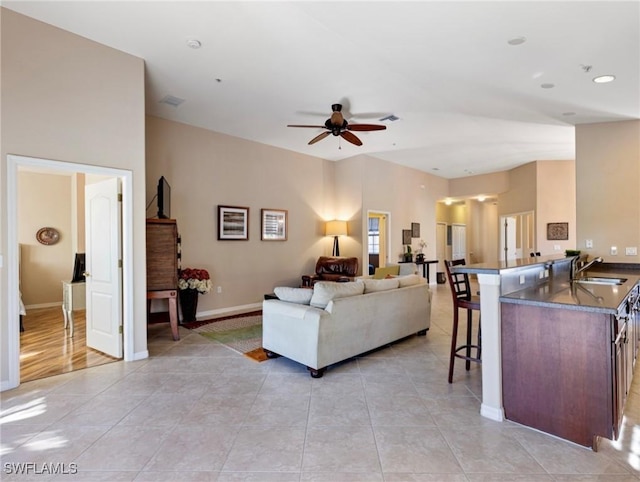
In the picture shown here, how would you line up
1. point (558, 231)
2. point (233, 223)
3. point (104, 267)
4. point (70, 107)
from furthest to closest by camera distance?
point (558, 231)
point (233, 223)
point (104, 267)
point (70, 107)

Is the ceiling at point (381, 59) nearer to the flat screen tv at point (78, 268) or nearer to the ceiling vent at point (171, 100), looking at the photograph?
the ceiling vent at point (171, 100)

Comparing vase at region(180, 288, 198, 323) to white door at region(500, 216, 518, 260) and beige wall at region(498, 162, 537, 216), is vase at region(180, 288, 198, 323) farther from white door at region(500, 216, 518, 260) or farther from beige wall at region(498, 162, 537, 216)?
white door at region(500, 216, 518, 260)

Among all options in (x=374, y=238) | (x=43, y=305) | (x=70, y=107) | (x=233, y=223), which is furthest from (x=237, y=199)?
(x=374, y=238)

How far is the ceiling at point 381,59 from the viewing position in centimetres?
270

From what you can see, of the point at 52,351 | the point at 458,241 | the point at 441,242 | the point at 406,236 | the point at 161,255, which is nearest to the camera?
the point at 52,351

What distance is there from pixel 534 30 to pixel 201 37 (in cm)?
298

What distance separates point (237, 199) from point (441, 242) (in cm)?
719

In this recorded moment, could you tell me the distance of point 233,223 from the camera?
6074 mm

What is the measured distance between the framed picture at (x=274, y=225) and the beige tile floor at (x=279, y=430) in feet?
11.5

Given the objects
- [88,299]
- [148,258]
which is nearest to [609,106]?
[148,258]

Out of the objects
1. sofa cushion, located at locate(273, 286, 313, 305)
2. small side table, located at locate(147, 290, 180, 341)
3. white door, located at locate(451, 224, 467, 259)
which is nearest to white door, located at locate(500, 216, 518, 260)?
white door, located at locate(451, 224, 467, 259)

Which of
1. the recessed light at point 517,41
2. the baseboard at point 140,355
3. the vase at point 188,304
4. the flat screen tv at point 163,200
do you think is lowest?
the baseboard at point 140,355

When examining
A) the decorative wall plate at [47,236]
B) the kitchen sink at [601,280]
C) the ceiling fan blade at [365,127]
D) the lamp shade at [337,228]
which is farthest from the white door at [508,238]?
the decorative wall plate at [47,236]

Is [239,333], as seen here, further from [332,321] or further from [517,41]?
[517,41]
